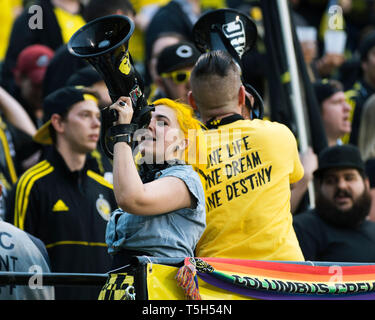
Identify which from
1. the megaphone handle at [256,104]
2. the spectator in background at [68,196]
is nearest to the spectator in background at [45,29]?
the spectator in background at [68,196]

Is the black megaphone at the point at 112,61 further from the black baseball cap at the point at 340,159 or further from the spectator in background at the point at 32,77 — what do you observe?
the spectator in background at the point at 32,77

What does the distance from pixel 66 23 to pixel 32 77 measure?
0.74m

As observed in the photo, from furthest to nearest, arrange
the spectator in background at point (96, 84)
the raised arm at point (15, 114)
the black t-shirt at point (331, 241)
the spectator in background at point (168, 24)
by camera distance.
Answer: the spectator in background at point (168, 24)
the raised arm at point (15, 114)
the spectator in background at point (96, 84)
the black t-shirt at point (331, 241)

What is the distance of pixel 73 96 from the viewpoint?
6344mm

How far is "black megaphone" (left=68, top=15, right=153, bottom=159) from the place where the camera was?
12.2ft

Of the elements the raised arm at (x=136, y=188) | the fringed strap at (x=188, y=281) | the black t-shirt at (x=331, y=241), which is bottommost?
the black t-shirt at (x=331, y=241)

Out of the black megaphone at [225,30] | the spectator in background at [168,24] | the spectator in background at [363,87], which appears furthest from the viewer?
the spectator in background at [363,87]

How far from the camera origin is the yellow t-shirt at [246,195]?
167 inches

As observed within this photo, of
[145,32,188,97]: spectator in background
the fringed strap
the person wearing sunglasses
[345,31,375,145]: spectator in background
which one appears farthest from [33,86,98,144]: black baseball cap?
[345,31,375,145]: spectator in background

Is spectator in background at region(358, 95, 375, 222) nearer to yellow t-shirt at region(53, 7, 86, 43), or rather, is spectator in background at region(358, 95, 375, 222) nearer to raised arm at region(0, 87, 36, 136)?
yellow t-shirt at region(53, 7, 86, 43)

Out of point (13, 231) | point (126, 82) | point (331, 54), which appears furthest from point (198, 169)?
point (331, 54)

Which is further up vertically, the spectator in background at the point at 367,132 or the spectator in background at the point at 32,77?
the spectator in background at the point at 32,77

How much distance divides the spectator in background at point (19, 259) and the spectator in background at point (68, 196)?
1.21 metres

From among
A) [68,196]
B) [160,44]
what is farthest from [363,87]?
[68,196]
